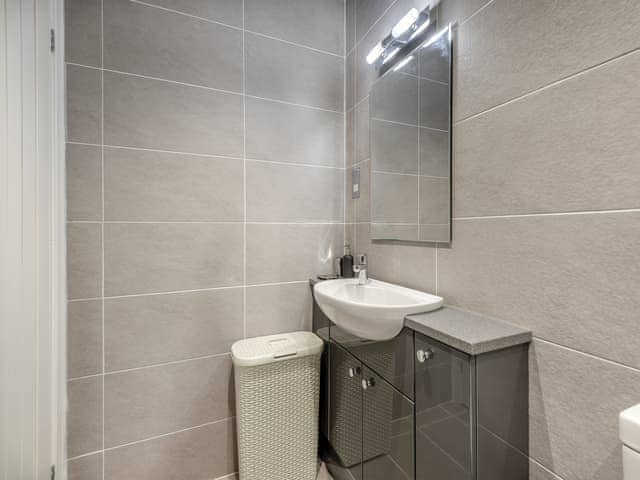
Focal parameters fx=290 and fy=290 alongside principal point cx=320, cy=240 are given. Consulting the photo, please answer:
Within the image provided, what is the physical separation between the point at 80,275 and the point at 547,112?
1.70 meters

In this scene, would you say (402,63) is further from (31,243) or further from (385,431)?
(31,243)

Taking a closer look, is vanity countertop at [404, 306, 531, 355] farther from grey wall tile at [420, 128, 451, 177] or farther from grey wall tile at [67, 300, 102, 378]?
grey wall tile at [67, 300, 102, 378]

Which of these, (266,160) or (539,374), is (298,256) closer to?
(266,160)

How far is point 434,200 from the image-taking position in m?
1.07

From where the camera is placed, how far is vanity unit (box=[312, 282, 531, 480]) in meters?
0.70

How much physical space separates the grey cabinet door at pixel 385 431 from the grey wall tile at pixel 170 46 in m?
1.49

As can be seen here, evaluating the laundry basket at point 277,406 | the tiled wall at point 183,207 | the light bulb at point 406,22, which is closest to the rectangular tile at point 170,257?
the tiled wall at point 183,207

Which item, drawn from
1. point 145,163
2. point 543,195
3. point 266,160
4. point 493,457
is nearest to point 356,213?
point 266,160

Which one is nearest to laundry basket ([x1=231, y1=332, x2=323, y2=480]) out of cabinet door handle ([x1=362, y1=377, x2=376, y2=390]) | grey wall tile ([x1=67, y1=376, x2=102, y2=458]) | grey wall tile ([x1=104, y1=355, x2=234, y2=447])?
grey wall tile ([x1=104, y1=355, x2=234, y2=447])

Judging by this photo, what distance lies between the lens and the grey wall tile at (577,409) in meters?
0.62

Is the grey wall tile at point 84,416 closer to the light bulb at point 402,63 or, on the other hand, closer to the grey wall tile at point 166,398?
the grey wall tile at point 166,398

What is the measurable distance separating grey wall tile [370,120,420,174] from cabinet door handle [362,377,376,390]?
822 millimetres

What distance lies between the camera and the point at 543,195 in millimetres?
743

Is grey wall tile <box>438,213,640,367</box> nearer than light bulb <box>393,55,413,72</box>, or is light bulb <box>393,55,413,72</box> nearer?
grey wall tile <box>438,213,640,367</box>
